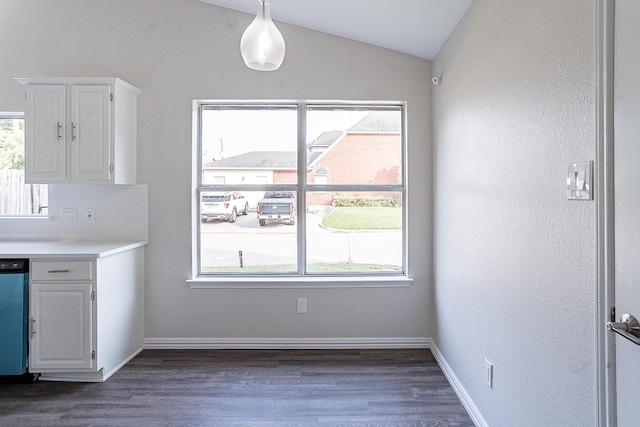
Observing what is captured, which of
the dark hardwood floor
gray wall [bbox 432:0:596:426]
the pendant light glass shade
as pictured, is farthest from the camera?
the dark hardwood floor

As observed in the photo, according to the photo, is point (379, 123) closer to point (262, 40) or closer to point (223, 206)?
point (223, 206)

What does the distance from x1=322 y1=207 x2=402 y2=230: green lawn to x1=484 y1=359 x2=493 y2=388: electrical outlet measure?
1.54m

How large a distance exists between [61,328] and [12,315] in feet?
1.11

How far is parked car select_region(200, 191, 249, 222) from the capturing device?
11.2 ft

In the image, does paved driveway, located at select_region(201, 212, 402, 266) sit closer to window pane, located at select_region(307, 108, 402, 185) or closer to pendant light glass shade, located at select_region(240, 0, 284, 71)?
window pane, located at select_region(307, 108, 402, 185)

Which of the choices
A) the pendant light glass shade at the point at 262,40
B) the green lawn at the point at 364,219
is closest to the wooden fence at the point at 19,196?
the green lawn at the point at 364,219

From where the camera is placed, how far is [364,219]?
3430mm

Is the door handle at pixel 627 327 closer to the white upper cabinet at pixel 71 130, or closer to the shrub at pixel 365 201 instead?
the shrub at pixel 365 201

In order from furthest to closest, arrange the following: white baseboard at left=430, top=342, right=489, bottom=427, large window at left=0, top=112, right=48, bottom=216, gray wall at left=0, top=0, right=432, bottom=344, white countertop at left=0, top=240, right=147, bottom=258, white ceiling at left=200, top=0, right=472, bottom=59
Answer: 1. large window at left=0, top=112, right=48, bottom=216
2. gray wall at left=0, top=0, right=432, bottom=344
3. white countertop at left=0, top=240, right=147, bottom=258
4. white ceiling at left=200, top=0, right=472, bottom=59
5. white baseboard at left=430, top=342, right=489, bottom=427

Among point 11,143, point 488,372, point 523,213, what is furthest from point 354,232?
point 11,143

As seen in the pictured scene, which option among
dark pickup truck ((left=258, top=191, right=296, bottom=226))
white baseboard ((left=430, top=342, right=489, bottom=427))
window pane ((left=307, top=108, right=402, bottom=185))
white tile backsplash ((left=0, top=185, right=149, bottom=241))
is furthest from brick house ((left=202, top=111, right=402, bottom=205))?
white baseboard ((left=430, top=342, right=489, bottom=427))

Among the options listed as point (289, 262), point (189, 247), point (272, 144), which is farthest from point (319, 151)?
point (189, 247)

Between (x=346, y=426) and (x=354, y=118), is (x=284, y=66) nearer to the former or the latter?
(x=354, y=118)

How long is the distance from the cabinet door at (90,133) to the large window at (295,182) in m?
0.74
